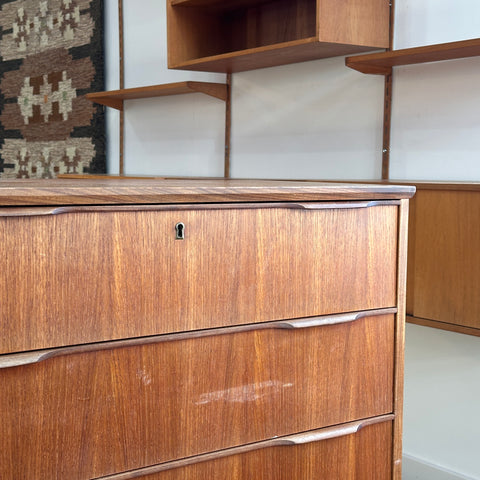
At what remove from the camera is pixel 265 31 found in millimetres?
3273

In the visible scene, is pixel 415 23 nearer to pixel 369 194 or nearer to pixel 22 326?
pixel 369 194

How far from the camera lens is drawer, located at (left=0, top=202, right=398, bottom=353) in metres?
1.06

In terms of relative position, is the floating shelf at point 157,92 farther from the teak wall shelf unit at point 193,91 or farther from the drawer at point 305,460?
the drawer at point 305,460

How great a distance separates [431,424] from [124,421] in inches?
35.5

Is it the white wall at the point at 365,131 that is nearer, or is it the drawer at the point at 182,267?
the drawer at the point at 182,267

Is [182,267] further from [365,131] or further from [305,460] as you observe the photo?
[365,131]

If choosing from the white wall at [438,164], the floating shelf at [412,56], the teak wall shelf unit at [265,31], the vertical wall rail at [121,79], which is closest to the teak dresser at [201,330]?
the white wall at [438,164]

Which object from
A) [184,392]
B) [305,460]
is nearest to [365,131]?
[305,460]

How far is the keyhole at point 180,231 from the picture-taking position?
3.86 ft

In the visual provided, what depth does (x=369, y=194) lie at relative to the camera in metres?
1.37

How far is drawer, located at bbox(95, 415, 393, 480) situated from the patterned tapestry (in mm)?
3172

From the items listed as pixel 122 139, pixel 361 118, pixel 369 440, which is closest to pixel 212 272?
pixel 369 440

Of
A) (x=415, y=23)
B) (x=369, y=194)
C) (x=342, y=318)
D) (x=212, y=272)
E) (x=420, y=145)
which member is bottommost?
(x=342, y=318)

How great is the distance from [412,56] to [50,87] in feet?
9.50
